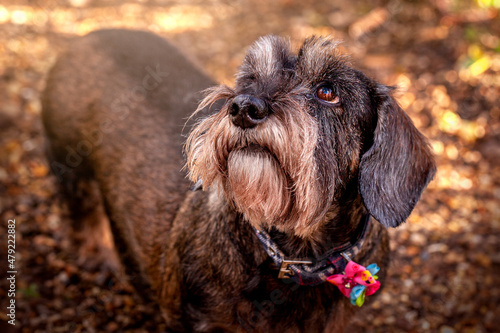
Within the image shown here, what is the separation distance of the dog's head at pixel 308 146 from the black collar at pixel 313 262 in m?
0.13

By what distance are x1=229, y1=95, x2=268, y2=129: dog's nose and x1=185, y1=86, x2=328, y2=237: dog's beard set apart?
0.03 metres

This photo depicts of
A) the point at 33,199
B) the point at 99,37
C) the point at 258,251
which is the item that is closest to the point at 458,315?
the point at 258,251

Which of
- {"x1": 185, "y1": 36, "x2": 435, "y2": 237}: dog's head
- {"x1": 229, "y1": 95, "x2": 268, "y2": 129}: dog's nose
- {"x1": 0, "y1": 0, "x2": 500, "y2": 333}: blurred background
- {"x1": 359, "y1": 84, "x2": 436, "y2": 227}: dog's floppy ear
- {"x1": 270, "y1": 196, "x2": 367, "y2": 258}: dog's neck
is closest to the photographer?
{"x1": 229, "y1": 95, "x2": 268, "y2": 129}: dog's nose

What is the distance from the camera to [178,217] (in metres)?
2.90

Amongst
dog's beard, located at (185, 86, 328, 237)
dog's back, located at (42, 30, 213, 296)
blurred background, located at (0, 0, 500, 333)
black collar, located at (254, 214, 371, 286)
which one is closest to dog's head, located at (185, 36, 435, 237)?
dog's beard, located at (185, 86, 328, 237)

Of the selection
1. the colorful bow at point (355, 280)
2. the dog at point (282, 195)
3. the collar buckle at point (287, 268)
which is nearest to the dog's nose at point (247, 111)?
the dog at point (282, 195)

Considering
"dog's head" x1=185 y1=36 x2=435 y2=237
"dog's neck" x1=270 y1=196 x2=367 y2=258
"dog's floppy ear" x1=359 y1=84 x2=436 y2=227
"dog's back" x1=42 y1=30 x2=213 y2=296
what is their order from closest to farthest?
"dog's head" x1=185 y1=36 x2=435 y2=237, "dog's floppy ear" x1=359 y1=84 x2=436 y2=227, "dog's neck" x1=270 y1=196 x2=367 y2=258, "dog's back" x1=42 y1=30 x2=213 y2=296

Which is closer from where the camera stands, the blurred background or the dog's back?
the dog's back

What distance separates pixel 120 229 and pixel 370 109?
2.18 metres

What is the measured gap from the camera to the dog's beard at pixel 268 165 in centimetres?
197

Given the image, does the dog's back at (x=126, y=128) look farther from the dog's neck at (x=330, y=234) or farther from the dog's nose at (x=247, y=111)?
the dog's nose at (x=247, y=111)

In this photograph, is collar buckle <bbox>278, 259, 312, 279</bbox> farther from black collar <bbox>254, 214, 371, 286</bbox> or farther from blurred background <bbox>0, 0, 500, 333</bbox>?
blurred background <bbox>0, 0, 500, 333</bbox>

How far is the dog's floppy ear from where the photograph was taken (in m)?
2.16

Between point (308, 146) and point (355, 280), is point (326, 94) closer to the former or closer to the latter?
point (308, 146)
